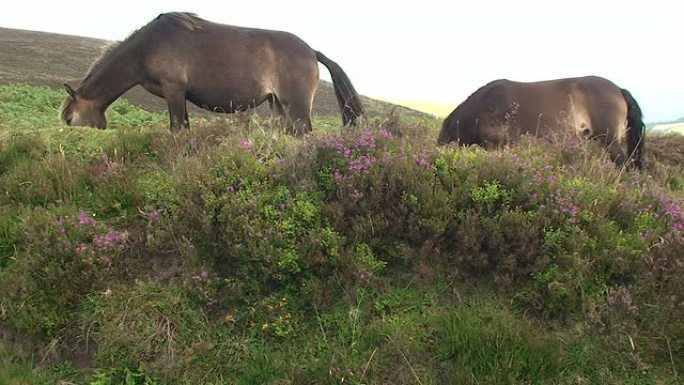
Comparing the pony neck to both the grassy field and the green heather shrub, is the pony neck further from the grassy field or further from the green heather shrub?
the green heather shrub

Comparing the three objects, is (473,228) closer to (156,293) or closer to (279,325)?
(279,325)

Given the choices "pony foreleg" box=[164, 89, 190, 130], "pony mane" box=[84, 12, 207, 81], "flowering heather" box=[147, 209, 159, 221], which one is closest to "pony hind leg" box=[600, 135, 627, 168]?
"pony foreleg" box=[164, 89, 190, 130]

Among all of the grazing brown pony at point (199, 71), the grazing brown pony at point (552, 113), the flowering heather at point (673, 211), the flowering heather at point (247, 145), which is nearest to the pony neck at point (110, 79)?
the grazing brown pony at point (199, 71)

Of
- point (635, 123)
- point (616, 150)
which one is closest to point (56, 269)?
point (616, 150)

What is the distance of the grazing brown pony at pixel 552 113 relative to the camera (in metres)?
10.3

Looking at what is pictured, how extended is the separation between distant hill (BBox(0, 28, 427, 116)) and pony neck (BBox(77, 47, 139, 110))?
12.7 metres

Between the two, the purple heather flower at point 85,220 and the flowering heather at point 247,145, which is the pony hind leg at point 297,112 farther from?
the purple heather flower at point 85,220

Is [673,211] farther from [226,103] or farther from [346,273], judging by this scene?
[226,103]

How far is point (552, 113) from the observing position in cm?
1045

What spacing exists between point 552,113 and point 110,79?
8.37m

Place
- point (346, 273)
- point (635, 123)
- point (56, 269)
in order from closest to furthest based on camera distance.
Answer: point (346, 273), point (56, 269), point (635, 123)

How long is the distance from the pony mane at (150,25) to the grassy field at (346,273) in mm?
4491

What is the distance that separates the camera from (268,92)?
32.5 ft

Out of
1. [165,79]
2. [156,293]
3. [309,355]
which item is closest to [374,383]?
[309,355]
